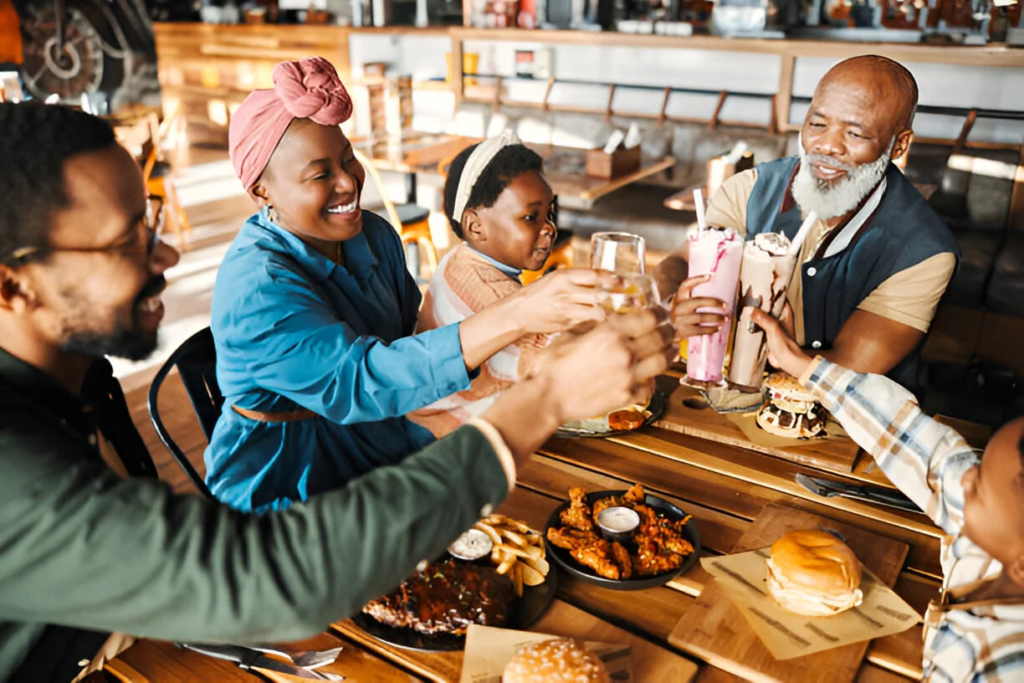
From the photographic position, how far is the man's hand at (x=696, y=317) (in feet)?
4.66

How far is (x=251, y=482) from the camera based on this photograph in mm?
1578

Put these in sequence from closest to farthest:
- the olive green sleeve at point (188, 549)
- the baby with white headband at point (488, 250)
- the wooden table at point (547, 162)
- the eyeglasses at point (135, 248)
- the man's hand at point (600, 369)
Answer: the olive green sleeve at point (188, 549) → the eyeglasses at point (135, 248) → the man's hand at point (600, 369) → the baby with white headband at point (488, 250) → the wooden table at point (547, 162)

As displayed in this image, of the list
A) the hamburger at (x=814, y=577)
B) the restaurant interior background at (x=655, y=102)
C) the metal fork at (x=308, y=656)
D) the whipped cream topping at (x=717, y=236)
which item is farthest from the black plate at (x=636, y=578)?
the restaurant interior background at (x=655, y=102)

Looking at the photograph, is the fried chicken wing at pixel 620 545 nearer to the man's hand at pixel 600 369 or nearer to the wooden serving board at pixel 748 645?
the wooden serving board at pixel 748 645

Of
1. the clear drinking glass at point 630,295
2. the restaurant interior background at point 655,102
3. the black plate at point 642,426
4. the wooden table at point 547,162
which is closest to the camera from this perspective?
the clear drinking glass at point 630,295

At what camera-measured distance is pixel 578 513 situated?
135cm

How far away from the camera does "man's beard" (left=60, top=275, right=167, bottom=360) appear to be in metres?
0.93

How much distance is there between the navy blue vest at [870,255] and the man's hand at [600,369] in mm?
1347

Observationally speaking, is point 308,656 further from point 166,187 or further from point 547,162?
point 166,187

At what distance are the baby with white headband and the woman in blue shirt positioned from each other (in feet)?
1.00

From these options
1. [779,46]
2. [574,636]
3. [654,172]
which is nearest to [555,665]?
[574,636]

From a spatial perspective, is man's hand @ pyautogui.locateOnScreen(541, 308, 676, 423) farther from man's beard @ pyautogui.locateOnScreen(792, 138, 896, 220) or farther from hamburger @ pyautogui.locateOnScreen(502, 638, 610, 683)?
man's beard @ pyautogui.locateOnScreen(792, 138, 896, 220)

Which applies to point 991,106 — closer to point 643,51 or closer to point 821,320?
point 643,51

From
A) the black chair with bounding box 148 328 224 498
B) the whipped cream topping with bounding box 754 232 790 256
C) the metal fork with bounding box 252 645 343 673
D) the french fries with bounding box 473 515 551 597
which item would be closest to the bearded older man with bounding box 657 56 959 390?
the whipped cream topping with bounding box 754 232 790 256
